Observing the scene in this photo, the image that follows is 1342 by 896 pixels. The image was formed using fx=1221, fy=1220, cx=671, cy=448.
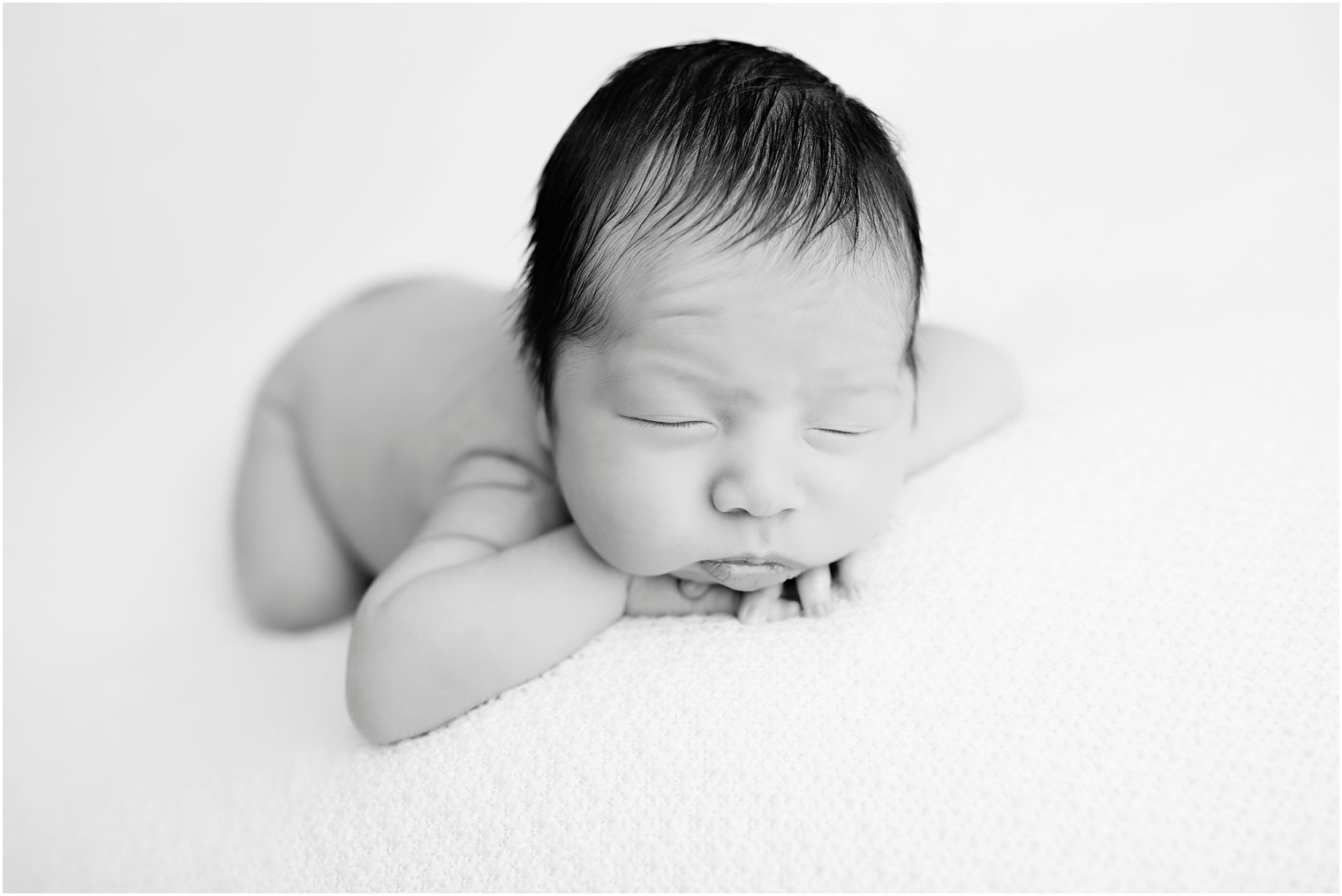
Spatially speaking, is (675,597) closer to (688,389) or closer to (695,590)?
(695,590)

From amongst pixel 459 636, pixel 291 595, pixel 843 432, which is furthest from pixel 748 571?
pixel 291 595

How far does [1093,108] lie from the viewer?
7.15 feet

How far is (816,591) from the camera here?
41.3 inches

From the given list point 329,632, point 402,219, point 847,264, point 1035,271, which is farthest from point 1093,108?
point 329,632

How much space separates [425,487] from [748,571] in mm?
445

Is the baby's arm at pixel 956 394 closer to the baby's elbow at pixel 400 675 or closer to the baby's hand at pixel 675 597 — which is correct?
the baby's hand at pixel 675 597

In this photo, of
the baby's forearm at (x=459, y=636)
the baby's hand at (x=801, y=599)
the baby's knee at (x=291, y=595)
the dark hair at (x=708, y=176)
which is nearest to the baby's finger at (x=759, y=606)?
the baby's hand at (x=801, y=599)

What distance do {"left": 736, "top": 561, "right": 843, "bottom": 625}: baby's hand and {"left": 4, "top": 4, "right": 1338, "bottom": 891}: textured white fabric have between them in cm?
2

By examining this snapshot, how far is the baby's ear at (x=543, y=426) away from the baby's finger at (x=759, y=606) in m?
0.22

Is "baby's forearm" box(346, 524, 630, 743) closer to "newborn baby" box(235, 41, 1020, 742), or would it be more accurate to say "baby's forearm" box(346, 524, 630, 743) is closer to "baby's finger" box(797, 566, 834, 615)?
"newborn baby" box(235, 41, 1020, 742)

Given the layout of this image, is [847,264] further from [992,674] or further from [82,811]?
[82,811]

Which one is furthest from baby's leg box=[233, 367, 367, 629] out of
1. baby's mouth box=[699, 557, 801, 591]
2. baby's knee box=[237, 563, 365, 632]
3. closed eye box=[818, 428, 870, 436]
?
closed eye box=[818, 428, 870, 436]

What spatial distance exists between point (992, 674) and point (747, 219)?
1.28 ft

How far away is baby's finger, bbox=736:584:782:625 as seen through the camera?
3.47ft
